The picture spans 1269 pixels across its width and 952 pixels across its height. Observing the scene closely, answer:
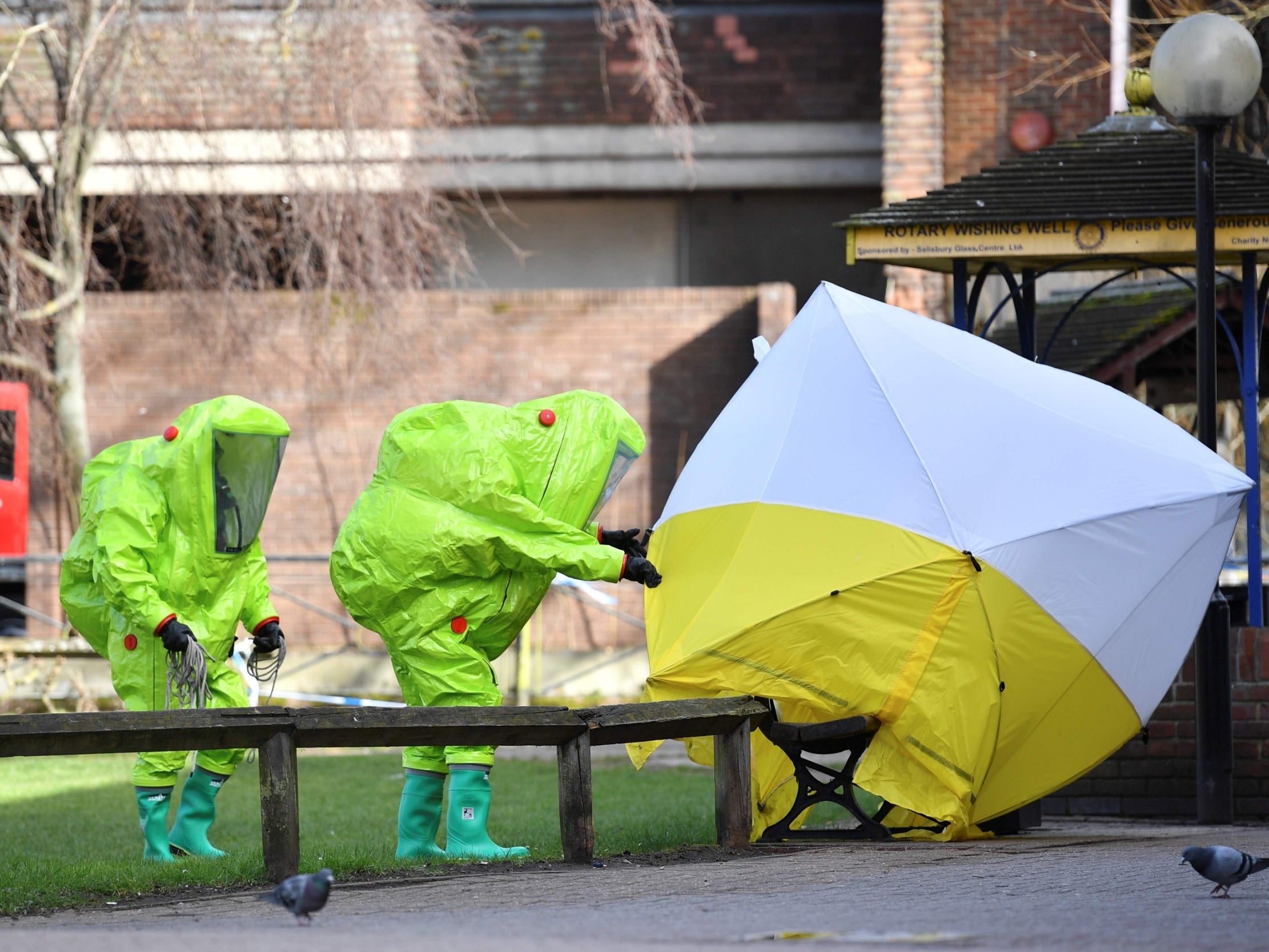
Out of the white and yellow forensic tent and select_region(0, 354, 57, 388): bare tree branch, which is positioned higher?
select_region(0, 354, 57, 388): bare tree branch

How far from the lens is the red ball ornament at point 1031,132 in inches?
699

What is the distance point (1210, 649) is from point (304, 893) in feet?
17.3

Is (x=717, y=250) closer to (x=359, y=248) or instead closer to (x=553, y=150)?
(x=553, y=150)

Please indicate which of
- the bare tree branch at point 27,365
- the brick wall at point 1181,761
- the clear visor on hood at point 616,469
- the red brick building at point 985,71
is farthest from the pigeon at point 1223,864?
the red brick building at point 985,71

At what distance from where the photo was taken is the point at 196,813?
26.6ft

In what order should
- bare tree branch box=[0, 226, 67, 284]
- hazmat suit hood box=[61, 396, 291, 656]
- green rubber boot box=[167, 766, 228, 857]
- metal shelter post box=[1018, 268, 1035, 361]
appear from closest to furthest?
1. hazmat suit hood box=[61, 396, 291, 656]
2. green rubber boot box=[167, 766, 228, 857]
3. metal shelter post box=[1018, 268, 1035, 361]
4. bare tree branch box=[0, 226, 67, 284]

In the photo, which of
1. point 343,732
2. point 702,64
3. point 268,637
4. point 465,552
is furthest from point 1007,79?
point 343,732

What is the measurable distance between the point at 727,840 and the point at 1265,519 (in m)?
12.5

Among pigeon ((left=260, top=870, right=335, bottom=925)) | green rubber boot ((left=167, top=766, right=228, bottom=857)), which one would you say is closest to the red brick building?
green rubber boot ((left=167, top=766, right=228, bottom=857))

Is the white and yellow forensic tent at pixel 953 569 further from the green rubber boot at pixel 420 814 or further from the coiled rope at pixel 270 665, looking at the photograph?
the coiled rope at pixel 270 665

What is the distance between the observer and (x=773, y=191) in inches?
785

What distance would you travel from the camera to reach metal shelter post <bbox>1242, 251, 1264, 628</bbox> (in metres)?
9.26

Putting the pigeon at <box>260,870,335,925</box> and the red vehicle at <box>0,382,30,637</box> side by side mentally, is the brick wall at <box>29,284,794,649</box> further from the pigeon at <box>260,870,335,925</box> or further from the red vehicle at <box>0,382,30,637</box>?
the pigeon at <box>260,870,335,925</box>

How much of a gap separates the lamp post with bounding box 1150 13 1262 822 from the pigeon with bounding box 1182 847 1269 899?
316cm
